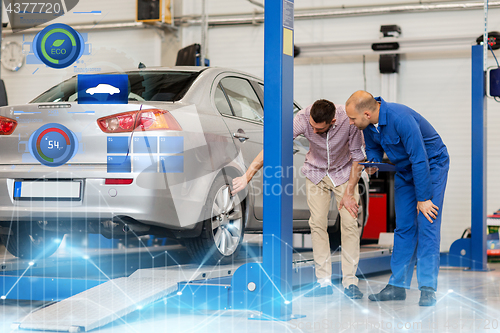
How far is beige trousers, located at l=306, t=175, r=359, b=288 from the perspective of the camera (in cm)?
414

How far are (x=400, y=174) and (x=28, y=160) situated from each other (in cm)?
244

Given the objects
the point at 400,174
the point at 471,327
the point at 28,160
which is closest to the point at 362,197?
the point at 400,174

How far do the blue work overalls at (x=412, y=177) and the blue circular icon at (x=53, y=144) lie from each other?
75.2 inches

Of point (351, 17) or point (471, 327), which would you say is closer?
point (471, 327)

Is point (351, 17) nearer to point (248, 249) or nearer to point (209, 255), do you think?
point (248, 249)

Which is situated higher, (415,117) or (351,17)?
(351,17)

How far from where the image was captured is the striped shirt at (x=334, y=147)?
4043 millimetres

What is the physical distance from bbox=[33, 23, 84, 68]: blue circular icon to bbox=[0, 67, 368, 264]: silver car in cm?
40

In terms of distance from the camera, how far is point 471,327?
3191mm

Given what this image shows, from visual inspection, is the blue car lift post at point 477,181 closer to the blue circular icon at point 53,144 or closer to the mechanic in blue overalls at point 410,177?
the mechanic in blue overalls at point 410,177

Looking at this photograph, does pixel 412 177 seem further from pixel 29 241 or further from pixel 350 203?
pixel 29 241

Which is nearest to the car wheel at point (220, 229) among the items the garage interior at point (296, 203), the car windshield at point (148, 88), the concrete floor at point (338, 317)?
the garage interior at point (296, 203)

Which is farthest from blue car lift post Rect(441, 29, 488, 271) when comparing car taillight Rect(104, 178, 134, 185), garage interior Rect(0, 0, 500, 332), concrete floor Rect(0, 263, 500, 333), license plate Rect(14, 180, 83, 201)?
license plate Rect(14, 180, 83, 201)

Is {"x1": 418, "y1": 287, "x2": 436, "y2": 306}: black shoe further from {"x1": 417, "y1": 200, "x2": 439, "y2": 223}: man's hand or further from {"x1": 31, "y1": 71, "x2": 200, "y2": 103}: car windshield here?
{"x1": 31, "y1": 71, "x2": 200, "y2": 103}: car windshield
